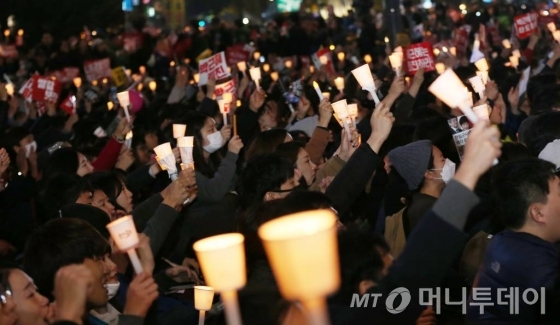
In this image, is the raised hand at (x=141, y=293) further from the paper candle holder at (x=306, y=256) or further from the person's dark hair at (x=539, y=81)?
the person's dark hair at (x=539, y=81)

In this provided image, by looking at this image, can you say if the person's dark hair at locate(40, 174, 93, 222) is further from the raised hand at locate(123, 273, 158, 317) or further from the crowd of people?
the raised hand at locate(123, 273, 158, 317)

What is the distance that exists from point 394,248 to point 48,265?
2.23 m

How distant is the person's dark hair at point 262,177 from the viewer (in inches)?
243

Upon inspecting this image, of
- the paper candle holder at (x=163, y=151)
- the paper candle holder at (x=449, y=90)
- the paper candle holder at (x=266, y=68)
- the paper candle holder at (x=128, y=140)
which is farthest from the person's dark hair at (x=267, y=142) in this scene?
the paper candle holder at (x=266, y=68)

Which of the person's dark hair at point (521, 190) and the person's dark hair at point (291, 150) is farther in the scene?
the person's dark hair at point (291, 150)

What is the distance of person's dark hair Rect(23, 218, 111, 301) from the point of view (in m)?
4.46

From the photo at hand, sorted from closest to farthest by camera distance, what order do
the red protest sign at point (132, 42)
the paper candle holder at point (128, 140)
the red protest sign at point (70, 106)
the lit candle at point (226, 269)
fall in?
the lit candle at point (226, 269)
the paper candle holder at point (128, 140)
the red protest sign at point (70, 106)
the red protest sign at point (132, 42)

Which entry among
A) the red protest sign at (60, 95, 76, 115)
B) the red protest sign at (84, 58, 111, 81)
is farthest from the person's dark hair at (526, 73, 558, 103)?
the red protest sign at (84, 58, 111, 81)

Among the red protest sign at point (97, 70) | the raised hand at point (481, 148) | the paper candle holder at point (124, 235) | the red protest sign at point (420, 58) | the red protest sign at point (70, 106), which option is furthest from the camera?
the red protest sign at point (97, 70)

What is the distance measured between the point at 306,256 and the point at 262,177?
12.3 feet

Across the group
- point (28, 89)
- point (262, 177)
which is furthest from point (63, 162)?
point (28, 89)

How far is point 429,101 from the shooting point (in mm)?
12648

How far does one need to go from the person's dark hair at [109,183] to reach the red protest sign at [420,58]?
6188 millimetres

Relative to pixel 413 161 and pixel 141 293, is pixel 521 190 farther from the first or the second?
pixel 413 161
